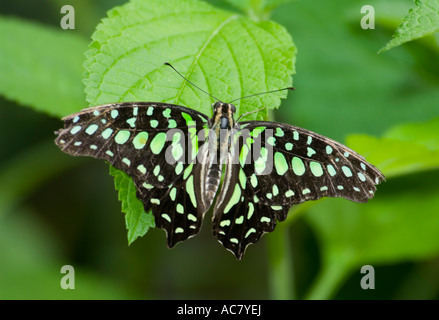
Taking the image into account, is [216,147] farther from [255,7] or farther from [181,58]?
[255,7]

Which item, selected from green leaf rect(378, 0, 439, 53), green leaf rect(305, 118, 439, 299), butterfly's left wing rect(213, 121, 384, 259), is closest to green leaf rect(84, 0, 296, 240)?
butterfly's left wing rect(213, 121, 384, 259)

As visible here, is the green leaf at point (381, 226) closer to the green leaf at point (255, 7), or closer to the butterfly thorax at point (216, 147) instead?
the green leaf at point (255, 7)

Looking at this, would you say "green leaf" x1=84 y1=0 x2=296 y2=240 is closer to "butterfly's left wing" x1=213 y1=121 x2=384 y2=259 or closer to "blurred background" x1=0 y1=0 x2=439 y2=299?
"butterfly's left wing" x1=213 y1=121 x2=384 y2=259

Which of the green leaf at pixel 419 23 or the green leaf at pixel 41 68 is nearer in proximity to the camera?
the green leaf at pixel 419 23

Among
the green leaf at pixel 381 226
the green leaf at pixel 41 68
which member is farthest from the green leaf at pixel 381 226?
the green leaf at pixel 41 68
